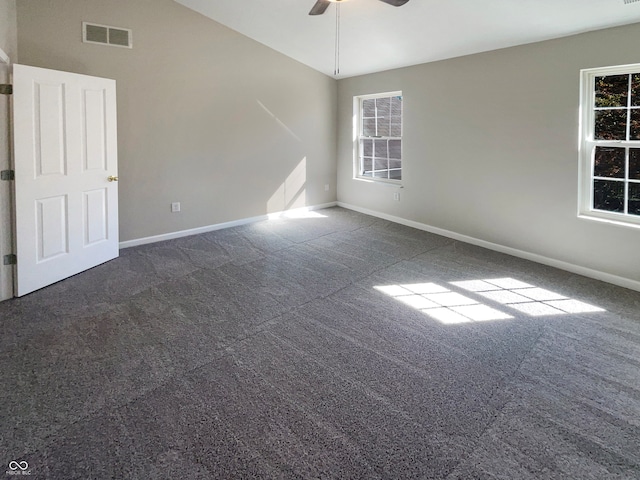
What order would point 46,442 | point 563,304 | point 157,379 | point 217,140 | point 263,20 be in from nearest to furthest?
point 46,442, point 157,379, point 563,304, point 263,20, point 217,140

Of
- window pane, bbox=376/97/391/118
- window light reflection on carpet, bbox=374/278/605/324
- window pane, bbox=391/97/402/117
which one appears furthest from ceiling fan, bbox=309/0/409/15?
window pane, bbox=376/97/391/118

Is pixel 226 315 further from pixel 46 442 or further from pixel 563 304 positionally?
pixel 563 304

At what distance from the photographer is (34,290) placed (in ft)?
11.8

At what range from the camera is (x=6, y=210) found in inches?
133

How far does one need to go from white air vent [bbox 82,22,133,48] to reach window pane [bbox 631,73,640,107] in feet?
17.3

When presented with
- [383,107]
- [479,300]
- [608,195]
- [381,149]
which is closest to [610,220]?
[608,195]

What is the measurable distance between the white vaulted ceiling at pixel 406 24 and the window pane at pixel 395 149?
1.11m

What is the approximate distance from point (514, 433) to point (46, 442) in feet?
7.09

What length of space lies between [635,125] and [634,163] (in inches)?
13.9

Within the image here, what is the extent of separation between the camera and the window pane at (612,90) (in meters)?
3.85

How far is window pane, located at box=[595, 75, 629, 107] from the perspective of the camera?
385 centimetres

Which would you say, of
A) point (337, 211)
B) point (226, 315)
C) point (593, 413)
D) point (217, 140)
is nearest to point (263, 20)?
point (217, 140)

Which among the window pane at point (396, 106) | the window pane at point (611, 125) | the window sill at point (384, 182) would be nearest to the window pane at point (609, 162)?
the window pane at point (611, 125)

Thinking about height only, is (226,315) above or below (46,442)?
above
